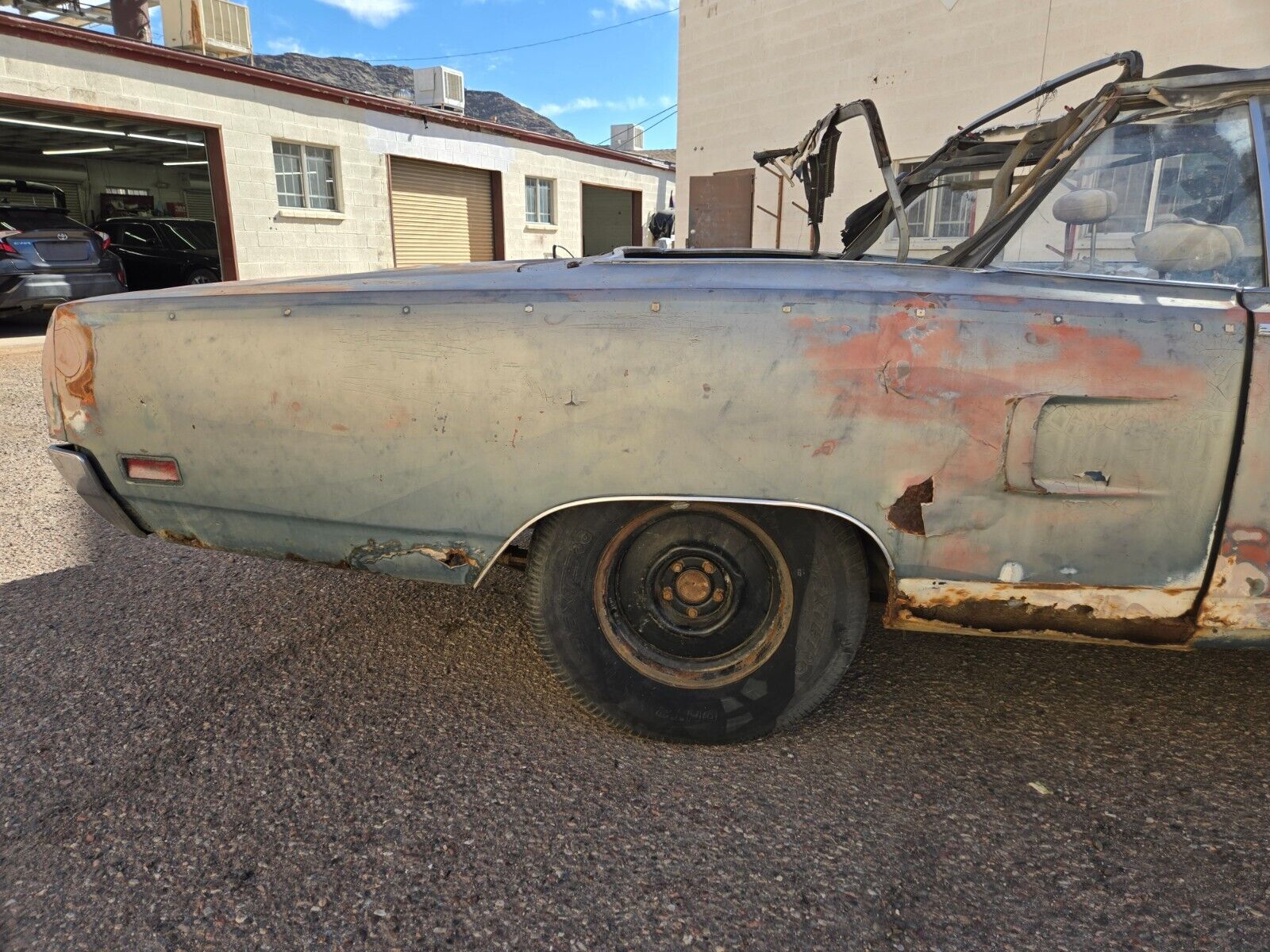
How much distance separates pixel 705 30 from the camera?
42.6 ft

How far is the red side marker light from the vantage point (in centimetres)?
226

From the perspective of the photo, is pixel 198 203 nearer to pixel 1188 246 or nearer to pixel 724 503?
pixel 724 503

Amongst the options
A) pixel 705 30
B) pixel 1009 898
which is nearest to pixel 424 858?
pixel 1009 898

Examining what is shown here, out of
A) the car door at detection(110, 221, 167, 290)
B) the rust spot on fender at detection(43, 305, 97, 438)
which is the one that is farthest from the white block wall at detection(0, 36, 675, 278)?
the rust spot on fender at detection(43, 305, 97, 438)

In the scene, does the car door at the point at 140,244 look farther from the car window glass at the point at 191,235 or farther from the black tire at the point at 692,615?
the black tire at the point at 692,615

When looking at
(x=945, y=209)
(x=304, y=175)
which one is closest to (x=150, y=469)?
(x=945, y=209)

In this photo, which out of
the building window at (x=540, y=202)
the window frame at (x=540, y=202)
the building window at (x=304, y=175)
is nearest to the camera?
the building window at (x=304, y=175)

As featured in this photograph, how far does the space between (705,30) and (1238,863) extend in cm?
1365

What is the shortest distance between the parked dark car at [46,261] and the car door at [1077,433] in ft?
34.0

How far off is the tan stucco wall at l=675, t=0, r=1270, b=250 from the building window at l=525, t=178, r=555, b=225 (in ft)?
20.9

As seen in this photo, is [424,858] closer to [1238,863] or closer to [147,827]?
[147,827]

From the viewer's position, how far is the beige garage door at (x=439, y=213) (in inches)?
631

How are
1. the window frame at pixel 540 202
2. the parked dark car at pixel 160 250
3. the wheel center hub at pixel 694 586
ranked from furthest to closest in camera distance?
the window frame at pixel 540 202
the parked dark car at pixel 160 250
the wheel center hub at pixel 694 586

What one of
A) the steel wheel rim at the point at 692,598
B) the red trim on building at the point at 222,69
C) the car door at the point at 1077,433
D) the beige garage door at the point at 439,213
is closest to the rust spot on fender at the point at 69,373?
the steel wheel rim at the point at 692,598
